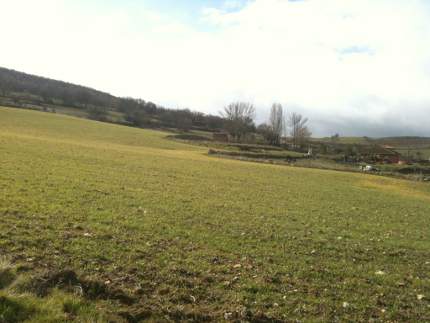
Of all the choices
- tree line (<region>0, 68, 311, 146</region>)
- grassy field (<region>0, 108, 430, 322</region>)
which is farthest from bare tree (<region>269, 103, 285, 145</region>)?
grassy field (<region>0, 108, 430, 322</region>)

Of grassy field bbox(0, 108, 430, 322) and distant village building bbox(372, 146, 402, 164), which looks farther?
distant village building bbox(372, 146, 402, 164)

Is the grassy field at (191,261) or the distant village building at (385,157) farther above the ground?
the distant village building at (385,157)

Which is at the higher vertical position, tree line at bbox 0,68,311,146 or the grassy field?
tree line at bbox 0,68,311,146

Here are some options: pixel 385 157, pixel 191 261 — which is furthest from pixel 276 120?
pixel 191 261

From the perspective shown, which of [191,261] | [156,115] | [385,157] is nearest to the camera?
[191,261]

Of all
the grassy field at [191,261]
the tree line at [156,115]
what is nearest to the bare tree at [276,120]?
the tree line at [156,115]

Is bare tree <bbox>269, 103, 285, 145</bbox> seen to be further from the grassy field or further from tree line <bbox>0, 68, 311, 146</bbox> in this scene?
the grassy field

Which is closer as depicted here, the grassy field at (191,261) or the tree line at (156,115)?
the grassy field at (191,261)

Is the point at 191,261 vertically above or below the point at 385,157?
below

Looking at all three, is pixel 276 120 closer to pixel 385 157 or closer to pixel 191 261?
pixel 385 157

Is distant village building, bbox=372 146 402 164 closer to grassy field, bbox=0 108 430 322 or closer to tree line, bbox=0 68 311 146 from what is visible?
tree line, bbox=0 68 311 146

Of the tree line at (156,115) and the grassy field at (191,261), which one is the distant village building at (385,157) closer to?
the tree line at (156,115)

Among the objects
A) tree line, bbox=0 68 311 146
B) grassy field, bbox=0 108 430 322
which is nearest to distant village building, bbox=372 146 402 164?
tree line, bbox=0 68 311 146

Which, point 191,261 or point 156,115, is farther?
point 156,115
